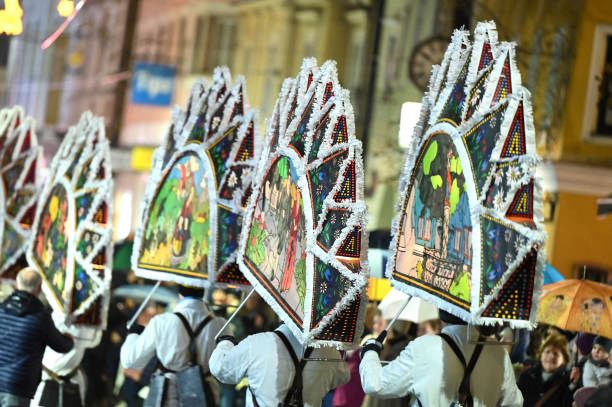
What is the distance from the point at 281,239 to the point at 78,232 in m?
3.01

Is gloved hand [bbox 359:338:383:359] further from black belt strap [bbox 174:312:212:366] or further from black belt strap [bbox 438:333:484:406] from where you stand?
black belt strap [bbox 174:312:212:366]

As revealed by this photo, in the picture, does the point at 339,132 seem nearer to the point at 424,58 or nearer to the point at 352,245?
the point at 352,245

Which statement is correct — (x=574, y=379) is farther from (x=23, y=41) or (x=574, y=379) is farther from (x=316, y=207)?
(x=23, y=41)

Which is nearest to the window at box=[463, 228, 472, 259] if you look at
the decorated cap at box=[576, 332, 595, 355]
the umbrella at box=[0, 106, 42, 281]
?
the decorated cap at box=[576, 332, 595, 355]

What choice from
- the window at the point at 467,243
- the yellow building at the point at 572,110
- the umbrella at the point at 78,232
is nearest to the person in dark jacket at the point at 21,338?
the umbrella at the point at 78,232

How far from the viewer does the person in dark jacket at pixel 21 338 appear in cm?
896

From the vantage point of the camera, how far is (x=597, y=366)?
9.43 metres

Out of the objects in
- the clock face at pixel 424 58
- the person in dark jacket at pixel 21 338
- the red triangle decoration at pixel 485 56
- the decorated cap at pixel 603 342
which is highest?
the clock face at pixel 424 58

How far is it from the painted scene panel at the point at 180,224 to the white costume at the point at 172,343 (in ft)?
1.73

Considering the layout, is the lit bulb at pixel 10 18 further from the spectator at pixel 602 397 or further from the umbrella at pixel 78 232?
the spectator at pixel 602 397

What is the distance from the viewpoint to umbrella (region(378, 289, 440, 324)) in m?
10.7

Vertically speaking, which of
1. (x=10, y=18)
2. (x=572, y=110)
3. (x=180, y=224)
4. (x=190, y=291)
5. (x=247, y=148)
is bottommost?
(x=190, y=291)

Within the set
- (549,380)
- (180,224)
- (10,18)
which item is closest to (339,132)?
(180,224)

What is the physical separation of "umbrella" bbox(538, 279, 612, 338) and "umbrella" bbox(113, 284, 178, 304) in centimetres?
600
